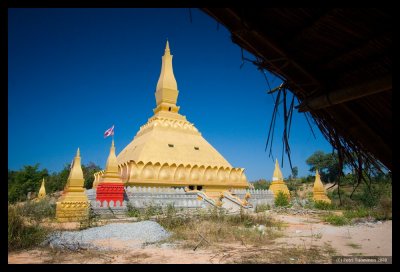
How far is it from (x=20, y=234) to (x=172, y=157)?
15.3 m

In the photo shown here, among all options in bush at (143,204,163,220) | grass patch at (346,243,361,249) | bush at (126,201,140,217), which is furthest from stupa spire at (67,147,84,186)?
grass patch at (346,243,361,249)

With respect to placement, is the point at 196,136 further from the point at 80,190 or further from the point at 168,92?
the point at 80,190

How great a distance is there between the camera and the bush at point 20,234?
23.2 ft

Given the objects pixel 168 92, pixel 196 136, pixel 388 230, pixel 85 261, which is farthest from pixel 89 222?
pixel 168 92

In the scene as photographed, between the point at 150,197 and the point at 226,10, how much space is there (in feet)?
55.2

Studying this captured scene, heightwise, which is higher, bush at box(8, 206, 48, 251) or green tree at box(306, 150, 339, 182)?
green tree at box(306, 150, 339, 182)

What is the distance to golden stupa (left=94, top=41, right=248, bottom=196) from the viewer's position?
68.1ft

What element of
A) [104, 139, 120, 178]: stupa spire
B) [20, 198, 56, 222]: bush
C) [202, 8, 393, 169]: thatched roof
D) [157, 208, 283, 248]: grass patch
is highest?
[104, 139, 120, 178]: stupa spire

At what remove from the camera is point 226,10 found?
2234 millimetres

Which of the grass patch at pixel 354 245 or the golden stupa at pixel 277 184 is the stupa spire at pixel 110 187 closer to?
the grass patch at pixel 354 245

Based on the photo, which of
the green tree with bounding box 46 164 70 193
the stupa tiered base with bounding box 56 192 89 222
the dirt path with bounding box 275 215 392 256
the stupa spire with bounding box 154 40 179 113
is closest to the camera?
the dirt path with bounding box 275 215 392 256

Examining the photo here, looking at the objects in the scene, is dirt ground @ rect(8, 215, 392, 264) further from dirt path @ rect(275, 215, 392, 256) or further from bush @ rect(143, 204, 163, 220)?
bush @ rect(143, 204, 163, 220)

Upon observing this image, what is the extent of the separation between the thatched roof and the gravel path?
19.2ft

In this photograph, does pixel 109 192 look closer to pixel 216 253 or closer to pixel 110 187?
pixel 110 187
